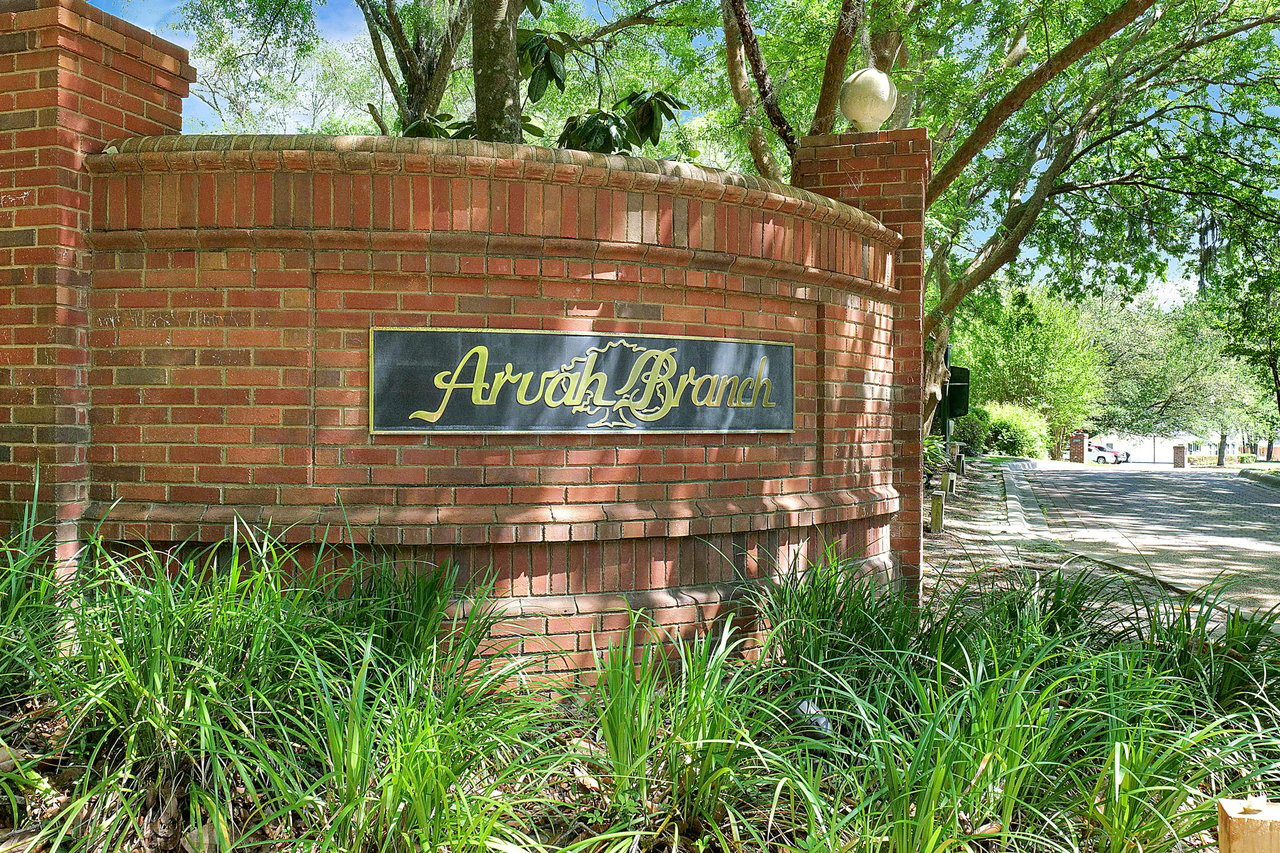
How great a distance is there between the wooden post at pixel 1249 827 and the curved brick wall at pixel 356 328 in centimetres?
251

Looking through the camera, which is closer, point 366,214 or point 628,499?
point 366,214

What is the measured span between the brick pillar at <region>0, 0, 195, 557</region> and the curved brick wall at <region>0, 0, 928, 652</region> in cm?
4

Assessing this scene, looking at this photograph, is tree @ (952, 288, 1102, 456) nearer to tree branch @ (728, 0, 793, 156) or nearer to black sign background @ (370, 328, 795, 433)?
tree branch @ (728, 0, 793, 156)

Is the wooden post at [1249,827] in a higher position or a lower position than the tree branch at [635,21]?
lower

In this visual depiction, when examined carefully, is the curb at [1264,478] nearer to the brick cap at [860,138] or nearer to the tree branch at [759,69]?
the tree branch at [759,69]

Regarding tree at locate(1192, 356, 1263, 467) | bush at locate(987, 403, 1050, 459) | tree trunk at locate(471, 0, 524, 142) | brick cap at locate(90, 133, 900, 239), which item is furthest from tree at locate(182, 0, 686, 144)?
tree at locate(1192, 356, 1263, 467)

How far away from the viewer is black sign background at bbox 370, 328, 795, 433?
14.4 feet

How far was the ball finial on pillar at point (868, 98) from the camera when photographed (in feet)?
20.9

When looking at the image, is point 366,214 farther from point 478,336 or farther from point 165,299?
point 165,299

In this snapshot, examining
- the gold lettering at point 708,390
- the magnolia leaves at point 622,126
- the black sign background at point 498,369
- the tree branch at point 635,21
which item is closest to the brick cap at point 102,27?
the black sign background at point 498,369

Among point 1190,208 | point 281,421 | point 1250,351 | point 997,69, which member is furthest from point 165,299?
point 1250,351

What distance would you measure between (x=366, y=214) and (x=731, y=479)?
7.47 feet

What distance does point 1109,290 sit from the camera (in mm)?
68000

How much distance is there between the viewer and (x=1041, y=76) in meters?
9.62
